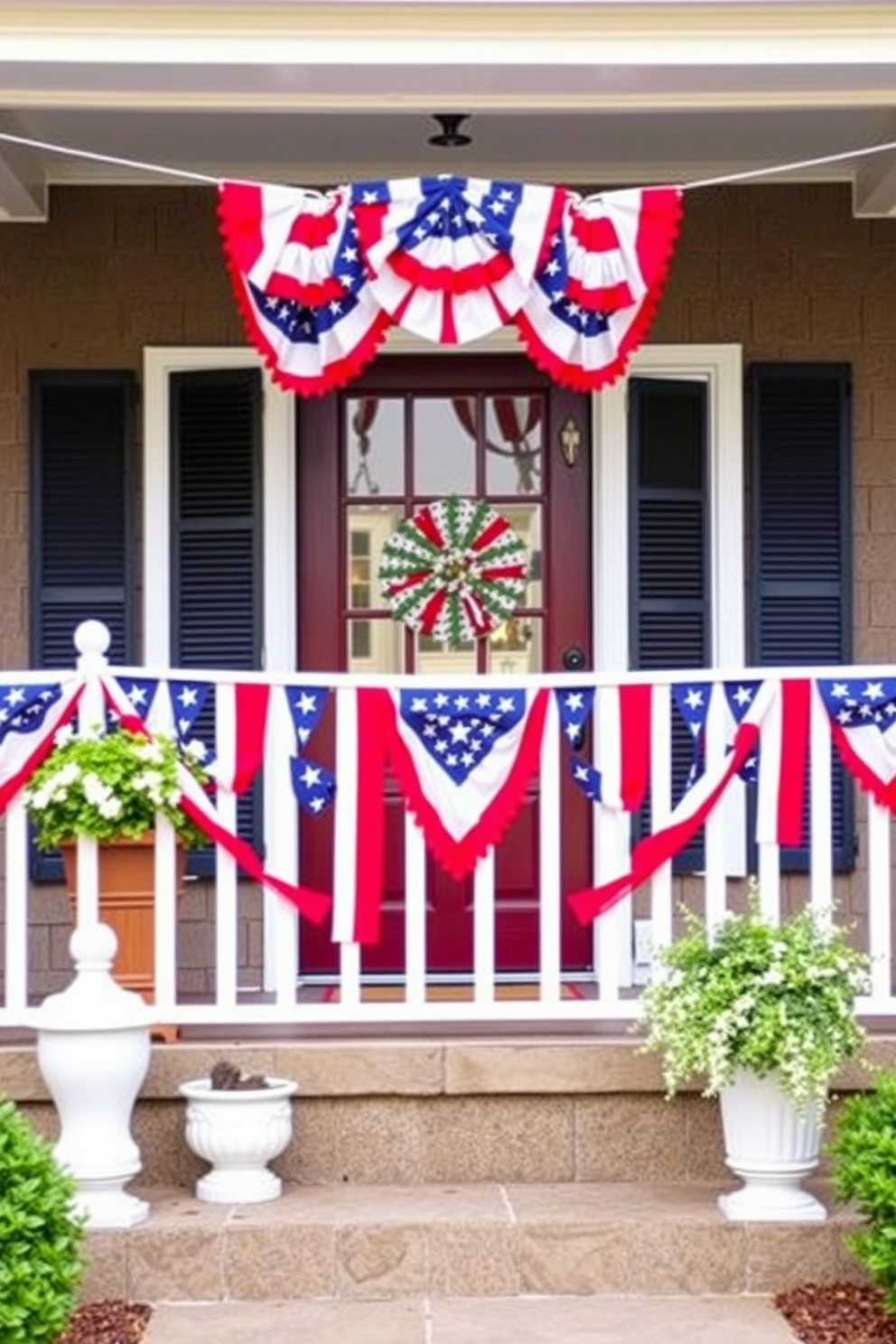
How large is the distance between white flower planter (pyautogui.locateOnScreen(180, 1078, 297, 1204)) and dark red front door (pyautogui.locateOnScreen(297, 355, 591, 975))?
5.15ft

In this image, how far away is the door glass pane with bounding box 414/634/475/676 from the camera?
6383 mm

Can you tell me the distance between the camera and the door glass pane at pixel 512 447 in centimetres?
643

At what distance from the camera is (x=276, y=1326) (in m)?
4.40

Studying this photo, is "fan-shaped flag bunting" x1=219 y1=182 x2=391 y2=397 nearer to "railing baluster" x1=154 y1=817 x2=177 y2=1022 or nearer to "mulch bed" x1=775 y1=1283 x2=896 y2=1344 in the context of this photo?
"railing baluster" x1=154 y1=817 x2=177 y2=1022

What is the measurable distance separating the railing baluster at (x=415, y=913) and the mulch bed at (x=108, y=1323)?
1048 mm

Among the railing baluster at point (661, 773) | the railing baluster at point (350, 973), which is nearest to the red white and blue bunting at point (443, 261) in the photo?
the railing baluster at point (661, 773)

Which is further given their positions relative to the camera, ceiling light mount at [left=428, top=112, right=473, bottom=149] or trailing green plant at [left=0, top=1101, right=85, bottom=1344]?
ceiling light mount at [left=428, top=112, right=473, bottom=149]

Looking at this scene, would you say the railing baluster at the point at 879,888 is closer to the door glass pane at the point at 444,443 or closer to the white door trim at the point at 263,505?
the door glass pane at the point at 444,443

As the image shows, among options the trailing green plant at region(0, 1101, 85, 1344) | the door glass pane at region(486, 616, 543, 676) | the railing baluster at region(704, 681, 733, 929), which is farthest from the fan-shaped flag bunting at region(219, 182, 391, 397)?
the trailing green plant at region(0, 1101, 85, 1344)

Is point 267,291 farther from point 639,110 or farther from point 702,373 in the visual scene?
point 702,373

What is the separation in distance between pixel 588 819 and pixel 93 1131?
2.24 m

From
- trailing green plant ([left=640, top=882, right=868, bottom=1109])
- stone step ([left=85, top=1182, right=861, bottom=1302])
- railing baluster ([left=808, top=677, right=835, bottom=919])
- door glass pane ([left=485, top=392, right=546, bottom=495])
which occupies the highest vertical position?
door glass pane ([left=485, top=392, right=546, bottom=495])

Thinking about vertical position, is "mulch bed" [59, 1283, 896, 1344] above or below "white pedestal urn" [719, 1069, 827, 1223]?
below

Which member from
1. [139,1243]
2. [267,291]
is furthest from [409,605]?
[139,1243]
